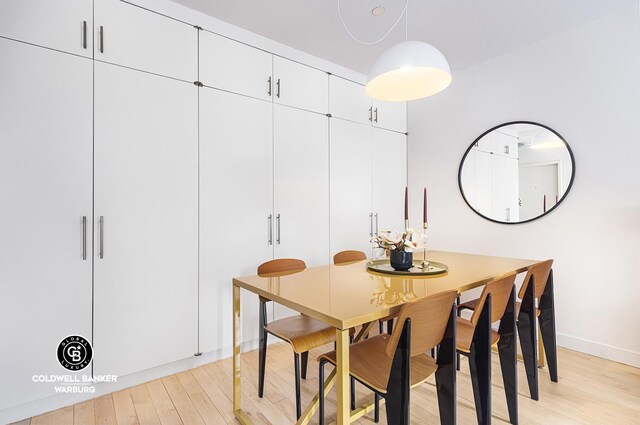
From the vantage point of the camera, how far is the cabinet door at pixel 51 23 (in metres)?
1.84

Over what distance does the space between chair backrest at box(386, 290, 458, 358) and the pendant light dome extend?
45.1 inches

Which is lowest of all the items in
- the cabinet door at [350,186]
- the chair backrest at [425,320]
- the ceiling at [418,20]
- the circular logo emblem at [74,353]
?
the circular logo emblem at [74,353]

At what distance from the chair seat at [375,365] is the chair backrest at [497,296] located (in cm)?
33

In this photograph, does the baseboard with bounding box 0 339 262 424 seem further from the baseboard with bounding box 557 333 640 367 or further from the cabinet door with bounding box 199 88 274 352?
the baseboard with bounding box 557 333 640 367

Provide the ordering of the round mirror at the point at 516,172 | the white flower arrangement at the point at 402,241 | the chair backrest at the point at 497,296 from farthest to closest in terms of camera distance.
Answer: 1. the round mirror at the point at 516,172
2. the white flower arrangement at the point at 402,241
3. the chair backrest at the point at 497,296

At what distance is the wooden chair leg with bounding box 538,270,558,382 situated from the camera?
2184mm

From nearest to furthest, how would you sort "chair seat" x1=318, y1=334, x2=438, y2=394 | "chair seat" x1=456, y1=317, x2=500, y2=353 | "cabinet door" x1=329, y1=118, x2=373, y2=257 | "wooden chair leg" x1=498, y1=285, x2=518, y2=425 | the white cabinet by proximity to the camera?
"chair seat" x1=318, y1=334, x2=438, y2=394, "chair seat" x1=456, y1=317, x2=500, y2=353, "wooden chair leg" x1=498, y1=285, x2=518, y2=425, "cabinet door" x1=329, y1=118, x2=373, y2=257, the white cabinet

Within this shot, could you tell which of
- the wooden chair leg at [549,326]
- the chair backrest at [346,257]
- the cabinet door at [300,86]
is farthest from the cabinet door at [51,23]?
the wooden chair leg at [549,326]

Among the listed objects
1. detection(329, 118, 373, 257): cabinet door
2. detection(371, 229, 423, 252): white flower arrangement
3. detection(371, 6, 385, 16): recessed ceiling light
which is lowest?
detection(371, 229, 423, 252): white flower arrangement

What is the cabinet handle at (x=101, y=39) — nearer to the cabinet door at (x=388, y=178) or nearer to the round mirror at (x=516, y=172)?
the cabinet door at (x=388, y=178)

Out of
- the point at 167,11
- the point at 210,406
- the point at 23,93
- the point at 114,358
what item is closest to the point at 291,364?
the point at 210,406

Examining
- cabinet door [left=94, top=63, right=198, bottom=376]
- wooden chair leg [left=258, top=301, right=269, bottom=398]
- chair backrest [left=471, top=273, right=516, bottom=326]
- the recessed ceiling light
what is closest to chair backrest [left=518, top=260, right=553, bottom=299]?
chair backrest [left=471, top=273, right=516, bottom=326]

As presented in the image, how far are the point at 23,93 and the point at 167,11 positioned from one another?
1090 millimetres

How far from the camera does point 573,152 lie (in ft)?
9.11
